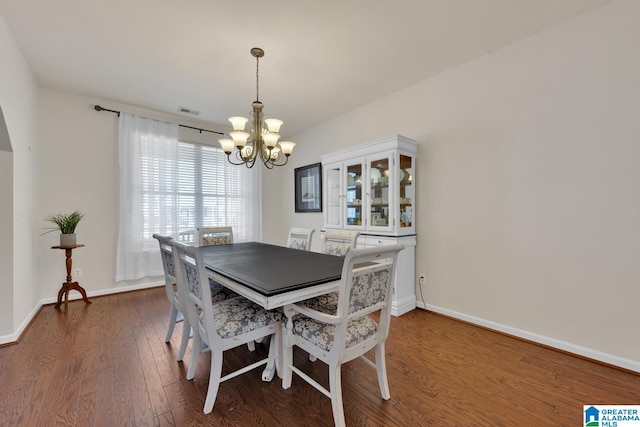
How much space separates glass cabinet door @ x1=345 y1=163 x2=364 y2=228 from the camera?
3.38 meters

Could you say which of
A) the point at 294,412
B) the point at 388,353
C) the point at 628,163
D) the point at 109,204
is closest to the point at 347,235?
the point at 388,353

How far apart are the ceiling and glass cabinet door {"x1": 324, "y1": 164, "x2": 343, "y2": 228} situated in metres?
0.98

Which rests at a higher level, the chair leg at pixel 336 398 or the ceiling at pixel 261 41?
the ceiling at pixel 261 41

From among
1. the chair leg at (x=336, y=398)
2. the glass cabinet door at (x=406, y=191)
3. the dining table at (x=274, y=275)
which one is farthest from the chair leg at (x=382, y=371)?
the glass cabinet door at (x=406, y=191)

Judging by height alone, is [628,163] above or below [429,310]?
above

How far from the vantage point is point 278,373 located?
1.79 meters

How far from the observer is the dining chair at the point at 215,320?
59.2 inches

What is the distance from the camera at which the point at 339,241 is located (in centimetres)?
267

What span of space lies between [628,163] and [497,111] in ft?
3.28

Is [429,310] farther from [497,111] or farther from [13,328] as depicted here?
[13,328]

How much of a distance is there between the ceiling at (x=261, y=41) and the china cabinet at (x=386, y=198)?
809mm

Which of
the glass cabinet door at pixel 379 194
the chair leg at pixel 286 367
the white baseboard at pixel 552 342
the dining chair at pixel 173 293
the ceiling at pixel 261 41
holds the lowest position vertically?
the white baseboard at pixel 552 342

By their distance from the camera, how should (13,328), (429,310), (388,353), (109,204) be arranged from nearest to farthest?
(388,353), (13,328), (429,310), (109,204)

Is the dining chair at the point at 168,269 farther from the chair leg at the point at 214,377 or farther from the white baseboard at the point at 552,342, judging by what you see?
the white baseboard at the point at 552,342
